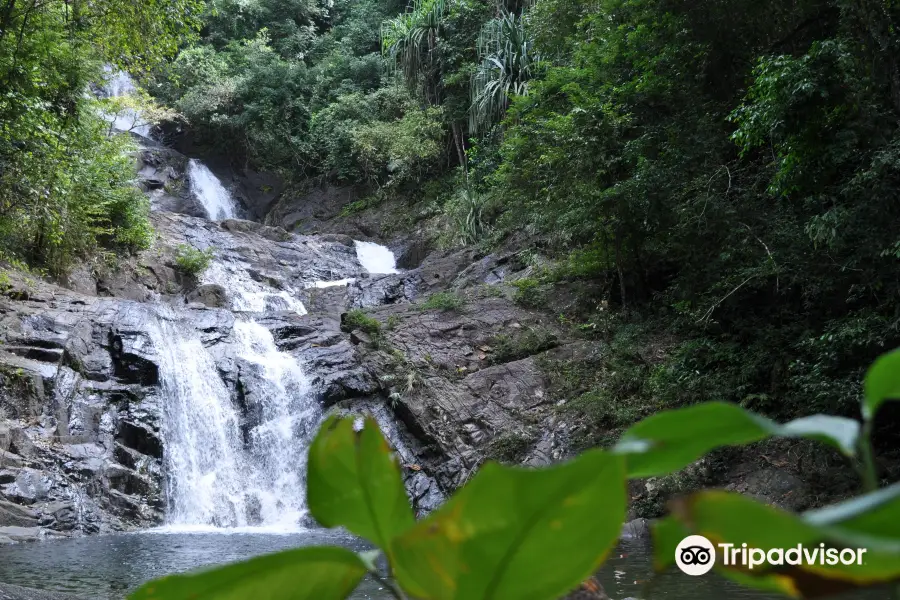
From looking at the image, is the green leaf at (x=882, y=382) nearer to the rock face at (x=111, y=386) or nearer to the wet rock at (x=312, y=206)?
the rock face at (x=111, y=386)

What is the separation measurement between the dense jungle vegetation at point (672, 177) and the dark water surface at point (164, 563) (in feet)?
10.2

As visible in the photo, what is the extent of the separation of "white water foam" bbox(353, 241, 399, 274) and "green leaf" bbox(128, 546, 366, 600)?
18967mm

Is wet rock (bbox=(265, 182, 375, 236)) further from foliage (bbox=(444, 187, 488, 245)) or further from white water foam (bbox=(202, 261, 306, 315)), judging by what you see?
foliage (bbox=(444, 187, 488, 245))

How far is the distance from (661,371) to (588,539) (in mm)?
9392

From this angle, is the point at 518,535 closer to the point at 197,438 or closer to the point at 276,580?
the point at 276,580

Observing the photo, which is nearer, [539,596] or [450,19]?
[539,596]

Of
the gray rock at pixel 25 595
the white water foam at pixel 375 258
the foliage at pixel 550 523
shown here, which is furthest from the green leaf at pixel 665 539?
the white water foam at pixel 375 258

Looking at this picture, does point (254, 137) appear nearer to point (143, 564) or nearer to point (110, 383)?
point (110, 383)

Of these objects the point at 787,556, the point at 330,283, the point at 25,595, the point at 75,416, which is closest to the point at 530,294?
the point at 330,283

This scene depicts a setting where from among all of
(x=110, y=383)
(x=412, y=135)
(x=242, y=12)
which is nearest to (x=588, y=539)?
(x=110, y=383)

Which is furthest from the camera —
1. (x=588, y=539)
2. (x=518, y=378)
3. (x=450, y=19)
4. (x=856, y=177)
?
(x=450, y=19)

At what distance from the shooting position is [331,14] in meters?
29.8

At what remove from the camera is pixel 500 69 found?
17.6 meters

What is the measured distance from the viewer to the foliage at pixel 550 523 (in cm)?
30
